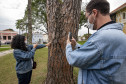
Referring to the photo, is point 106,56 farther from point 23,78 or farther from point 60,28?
point 23,78

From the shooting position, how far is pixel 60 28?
8.11ft

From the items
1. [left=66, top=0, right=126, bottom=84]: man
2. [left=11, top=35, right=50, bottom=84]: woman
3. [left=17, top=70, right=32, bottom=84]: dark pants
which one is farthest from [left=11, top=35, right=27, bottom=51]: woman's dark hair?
[left=66, top=0, right=126, bottom=84]: man

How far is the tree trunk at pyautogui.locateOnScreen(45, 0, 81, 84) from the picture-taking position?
2.43m

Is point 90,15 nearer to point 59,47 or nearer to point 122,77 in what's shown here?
point 122,77

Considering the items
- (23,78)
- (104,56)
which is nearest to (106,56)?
(104,56)

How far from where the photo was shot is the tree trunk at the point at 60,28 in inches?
95.7

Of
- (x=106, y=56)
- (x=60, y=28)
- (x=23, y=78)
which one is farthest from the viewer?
(x=23, y=78)

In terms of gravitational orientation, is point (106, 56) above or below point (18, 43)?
below

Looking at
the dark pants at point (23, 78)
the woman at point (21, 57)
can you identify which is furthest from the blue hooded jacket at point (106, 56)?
the dark pants at point (23, 78)

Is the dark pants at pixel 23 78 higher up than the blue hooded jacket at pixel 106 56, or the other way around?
the blue hooded jacket at pixel 106 56

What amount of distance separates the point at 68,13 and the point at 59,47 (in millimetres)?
912

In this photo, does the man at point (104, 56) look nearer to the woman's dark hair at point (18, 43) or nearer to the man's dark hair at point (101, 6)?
the man's dark hair at point (101, 6)

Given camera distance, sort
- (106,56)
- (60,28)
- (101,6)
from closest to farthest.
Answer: (106,56), (101,6), (60,28)

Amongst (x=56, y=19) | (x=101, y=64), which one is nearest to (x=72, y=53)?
(x=101, y=64)
